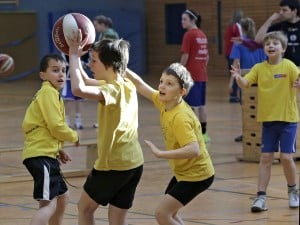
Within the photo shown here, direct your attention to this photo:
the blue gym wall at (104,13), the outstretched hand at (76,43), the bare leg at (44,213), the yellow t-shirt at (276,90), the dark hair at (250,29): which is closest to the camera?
the outstretched hand at (76,43)

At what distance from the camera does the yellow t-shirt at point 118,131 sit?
6.62m

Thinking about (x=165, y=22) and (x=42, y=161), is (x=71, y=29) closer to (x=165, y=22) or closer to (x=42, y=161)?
(x=42, y=161)

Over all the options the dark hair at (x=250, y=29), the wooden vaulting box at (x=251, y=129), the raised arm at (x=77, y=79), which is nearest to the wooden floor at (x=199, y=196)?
the wooden vaulting box at (x=251, y=129)

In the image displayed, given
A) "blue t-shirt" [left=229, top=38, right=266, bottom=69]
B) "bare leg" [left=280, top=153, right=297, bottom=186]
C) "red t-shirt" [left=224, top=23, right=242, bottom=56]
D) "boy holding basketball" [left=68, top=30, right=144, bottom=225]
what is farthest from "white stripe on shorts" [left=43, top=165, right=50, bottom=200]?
"red t-shirt" [left=224, top=23, right=242, bottom=56]

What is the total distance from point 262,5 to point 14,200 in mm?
20899

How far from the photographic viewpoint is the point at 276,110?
9172 mm

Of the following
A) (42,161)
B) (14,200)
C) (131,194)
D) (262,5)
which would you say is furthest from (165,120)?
(262,5)

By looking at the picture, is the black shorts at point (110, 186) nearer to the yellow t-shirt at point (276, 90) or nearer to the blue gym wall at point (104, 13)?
the yellow t-shirt at point (276, 90)

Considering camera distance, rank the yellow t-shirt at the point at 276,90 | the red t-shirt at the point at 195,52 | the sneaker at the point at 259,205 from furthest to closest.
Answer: the red t-shirt at the point at 195,52, the yellow t-shirt at the point at 276,90, the sneaker at the point at 259,205

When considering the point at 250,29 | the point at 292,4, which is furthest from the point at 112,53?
the point at 250,29

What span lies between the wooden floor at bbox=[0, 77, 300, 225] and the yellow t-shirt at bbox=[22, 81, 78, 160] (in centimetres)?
139

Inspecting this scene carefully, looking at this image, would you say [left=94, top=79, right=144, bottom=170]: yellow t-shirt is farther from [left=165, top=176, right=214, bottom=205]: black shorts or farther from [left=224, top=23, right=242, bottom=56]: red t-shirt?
[left=224, top=23, right=242, bottom=56]: red t-shirt

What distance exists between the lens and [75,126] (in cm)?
1619

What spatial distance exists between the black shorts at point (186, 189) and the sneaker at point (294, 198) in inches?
→ 88.7
